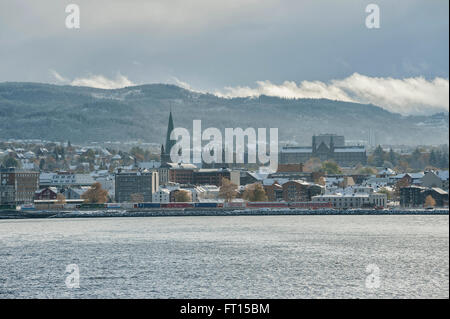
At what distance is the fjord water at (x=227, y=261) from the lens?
100 feet

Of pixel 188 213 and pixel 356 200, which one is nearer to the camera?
pixel 188 213

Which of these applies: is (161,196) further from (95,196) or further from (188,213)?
(188,213)

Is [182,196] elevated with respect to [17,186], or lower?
lower

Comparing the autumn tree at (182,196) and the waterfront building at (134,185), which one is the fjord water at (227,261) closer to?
the autumn tree at (182,196)

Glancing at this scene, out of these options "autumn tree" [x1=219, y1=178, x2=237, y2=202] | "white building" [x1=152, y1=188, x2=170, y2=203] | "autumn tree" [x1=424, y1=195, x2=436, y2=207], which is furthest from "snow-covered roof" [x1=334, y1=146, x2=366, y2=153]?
"autumn tree" [x1=424, y1=195, x2=436, y2=207]

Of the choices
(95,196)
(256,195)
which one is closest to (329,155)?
(256,195)

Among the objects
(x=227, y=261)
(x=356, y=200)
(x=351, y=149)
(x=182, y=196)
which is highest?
(x=351, y=149)

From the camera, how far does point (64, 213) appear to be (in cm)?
8488

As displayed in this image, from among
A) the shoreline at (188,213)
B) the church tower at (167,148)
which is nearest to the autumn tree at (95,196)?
the shoreline at (188,213)

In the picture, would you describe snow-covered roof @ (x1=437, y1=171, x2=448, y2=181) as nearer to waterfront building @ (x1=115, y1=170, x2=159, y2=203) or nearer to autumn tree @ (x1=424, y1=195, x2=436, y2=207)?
autumn tree @ (x1=424, y1=195, x2=436, y2=207)

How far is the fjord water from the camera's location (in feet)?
100

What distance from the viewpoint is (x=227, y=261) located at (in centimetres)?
3872
